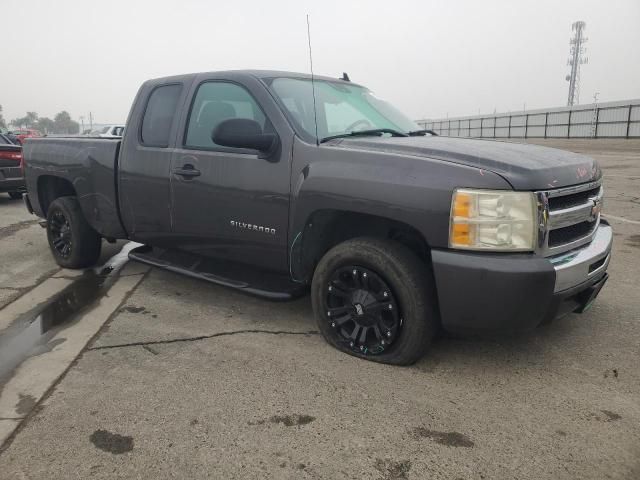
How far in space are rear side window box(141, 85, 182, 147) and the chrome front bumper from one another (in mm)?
2881

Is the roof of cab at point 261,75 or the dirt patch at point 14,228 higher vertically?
the roof of cab at point 261,75

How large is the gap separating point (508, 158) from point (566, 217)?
44cm

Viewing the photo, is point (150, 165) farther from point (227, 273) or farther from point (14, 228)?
point (14, 228)

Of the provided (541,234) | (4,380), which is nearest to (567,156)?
(541,234)

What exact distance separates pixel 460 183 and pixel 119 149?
3008mm

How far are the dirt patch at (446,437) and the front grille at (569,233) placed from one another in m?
1.07

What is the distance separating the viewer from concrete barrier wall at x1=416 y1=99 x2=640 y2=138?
2517cm

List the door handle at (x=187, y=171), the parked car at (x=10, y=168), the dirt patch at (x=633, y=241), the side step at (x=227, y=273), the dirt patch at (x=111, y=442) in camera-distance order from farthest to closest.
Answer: the parked car at (x=10, y=168)
the dirt patch at (x=633, y=241)
the door handle at (x=187, y=171)
the side step at (x=227, y=273)
the dirt patch at (x=111, y=442)

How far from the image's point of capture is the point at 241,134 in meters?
3.03

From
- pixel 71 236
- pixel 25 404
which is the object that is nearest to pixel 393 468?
pixel 25 404

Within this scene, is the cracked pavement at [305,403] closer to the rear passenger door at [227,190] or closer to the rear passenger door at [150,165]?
the rear passenger door at [227,190]

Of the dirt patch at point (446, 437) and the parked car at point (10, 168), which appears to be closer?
the dirt patch at point (446, 437)

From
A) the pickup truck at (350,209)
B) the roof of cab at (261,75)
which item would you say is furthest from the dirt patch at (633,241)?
the roof of cab at (261,75)

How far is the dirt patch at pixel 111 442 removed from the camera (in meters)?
2.16
